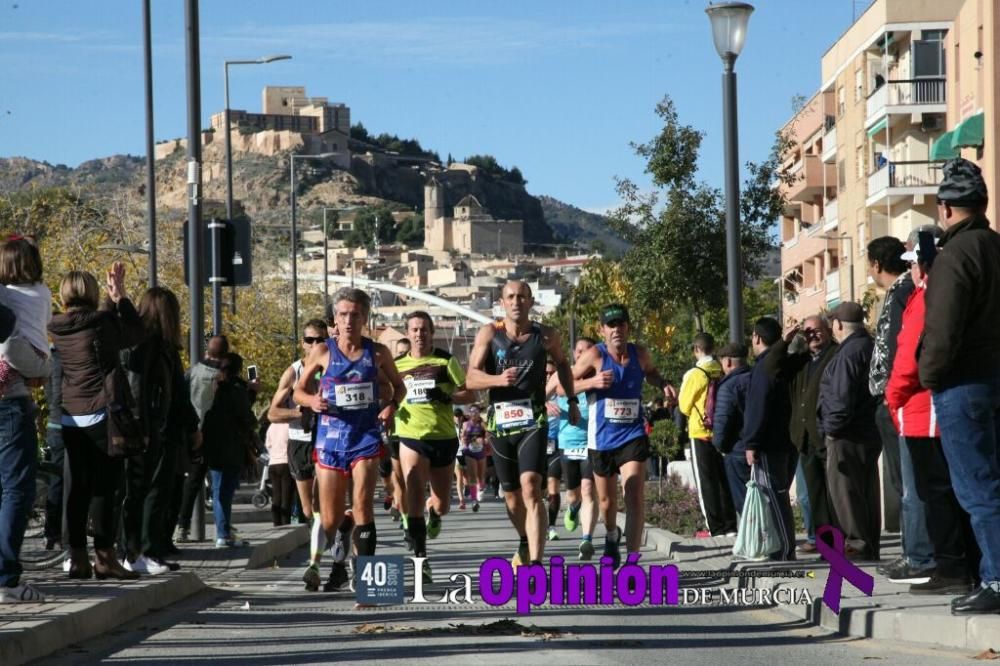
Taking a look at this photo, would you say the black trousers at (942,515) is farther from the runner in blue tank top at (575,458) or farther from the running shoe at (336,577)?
the runner in blue tank top at (575,458)

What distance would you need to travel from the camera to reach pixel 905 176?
66000 mm

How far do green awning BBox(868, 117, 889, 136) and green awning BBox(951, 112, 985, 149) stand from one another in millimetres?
23325

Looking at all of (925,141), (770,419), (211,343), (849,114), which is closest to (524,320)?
(770,419)

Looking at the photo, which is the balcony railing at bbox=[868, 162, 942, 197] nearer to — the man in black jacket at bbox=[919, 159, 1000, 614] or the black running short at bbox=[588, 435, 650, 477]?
the black running short at bbox=[588, 435, 650, 477]

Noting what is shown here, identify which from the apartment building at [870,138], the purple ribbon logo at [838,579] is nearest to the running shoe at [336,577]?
the purple ribbon logo at [838,579]

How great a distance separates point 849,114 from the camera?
75.1 metres

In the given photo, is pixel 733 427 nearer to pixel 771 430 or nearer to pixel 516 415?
pixel 771 430

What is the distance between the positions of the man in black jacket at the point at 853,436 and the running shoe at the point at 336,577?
3733 millimetres

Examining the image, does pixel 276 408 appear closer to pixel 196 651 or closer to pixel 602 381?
pixel 602 381

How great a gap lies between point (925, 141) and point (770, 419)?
179 ft

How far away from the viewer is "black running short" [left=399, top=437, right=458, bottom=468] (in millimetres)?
14094

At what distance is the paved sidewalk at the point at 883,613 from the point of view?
911cm

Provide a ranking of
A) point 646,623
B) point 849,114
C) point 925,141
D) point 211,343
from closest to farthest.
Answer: point 646,623
point 211,343
point 925,141
point 849,114

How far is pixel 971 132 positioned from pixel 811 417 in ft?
98.3
